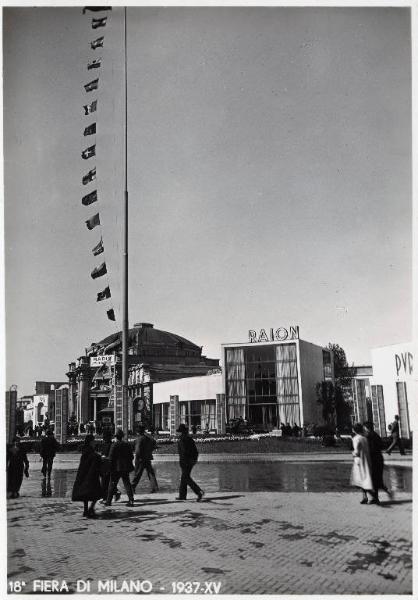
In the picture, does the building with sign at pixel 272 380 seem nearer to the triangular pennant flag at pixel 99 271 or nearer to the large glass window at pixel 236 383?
the large glass window at pixel 236 383

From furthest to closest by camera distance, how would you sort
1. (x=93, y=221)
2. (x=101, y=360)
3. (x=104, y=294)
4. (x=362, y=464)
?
(x=101, y=360) → (x=104, y=294) → (x=93, y=221) → (x=362, y=464)

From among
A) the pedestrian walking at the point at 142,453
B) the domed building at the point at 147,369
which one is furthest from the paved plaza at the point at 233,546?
the domed building at the point at 147,369

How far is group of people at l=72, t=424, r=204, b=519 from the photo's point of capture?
9000mm

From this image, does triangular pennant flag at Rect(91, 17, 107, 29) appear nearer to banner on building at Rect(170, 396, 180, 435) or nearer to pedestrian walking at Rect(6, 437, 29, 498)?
pedestrian walking at Rect(6, 437, 29, 498)

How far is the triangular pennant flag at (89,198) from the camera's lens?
11.4 metres

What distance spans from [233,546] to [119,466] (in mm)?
3077

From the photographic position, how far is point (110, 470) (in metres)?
9.65

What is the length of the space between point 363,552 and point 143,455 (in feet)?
15.8

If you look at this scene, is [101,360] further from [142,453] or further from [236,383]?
[236,383]

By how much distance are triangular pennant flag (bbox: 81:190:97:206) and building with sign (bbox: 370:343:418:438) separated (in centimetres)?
704

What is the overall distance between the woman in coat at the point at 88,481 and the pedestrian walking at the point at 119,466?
50cm

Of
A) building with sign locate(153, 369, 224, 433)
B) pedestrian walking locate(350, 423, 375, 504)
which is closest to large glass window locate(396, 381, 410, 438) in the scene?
pedestrian walking locate(350, 423, 375, 504)

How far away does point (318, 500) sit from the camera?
9352 millimetres

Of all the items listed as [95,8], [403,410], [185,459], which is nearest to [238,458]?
[403,410]
